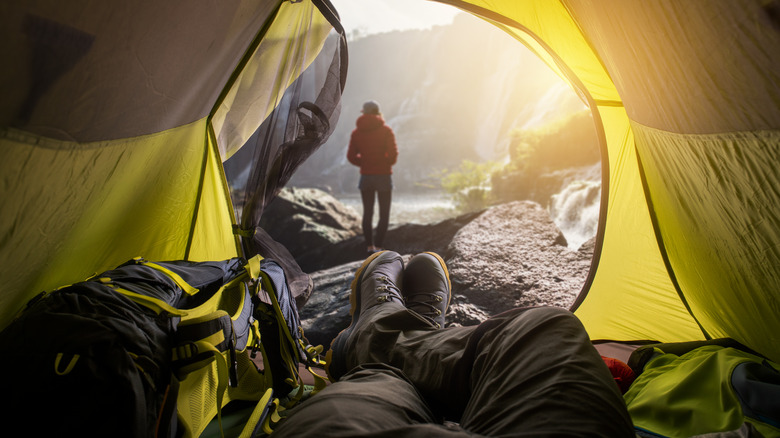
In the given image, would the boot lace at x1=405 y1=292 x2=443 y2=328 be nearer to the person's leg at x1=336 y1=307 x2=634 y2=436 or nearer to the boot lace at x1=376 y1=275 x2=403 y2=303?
the boot lace at x1=376 y1=275 x2=403 y2=303

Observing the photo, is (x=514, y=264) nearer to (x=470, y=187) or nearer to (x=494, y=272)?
(x=494, y=272)

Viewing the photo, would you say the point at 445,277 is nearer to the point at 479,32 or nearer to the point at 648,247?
the point at 648,247

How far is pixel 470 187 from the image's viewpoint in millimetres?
7926

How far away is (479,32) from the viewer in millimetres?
26812

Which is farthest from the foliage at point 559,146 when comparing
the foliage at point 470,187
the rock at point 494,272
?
the rock at point 494,272

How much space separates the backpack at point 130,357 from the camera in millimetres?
613

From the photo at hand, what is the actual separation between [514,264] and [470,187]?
18.0 ft

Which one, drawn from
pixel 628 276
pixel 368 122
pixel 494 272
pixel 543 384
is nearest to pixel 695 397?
pixel 543 384

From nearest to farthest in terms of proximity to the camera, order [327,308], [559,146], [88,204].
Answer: [88,204] < [327,308] < [559,146]

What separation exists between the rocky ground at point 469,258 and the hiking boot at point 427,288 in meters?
0.31

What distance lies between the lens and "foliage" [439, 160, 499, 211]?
784 centimetres

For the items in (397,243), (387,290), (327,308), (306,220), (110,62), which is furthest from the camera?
(306,220)

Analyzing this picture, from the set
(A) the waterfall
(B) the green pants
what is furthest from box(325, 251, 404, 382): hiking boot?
(A) the waterfall

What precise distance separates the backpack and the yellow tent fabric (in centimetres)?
118
